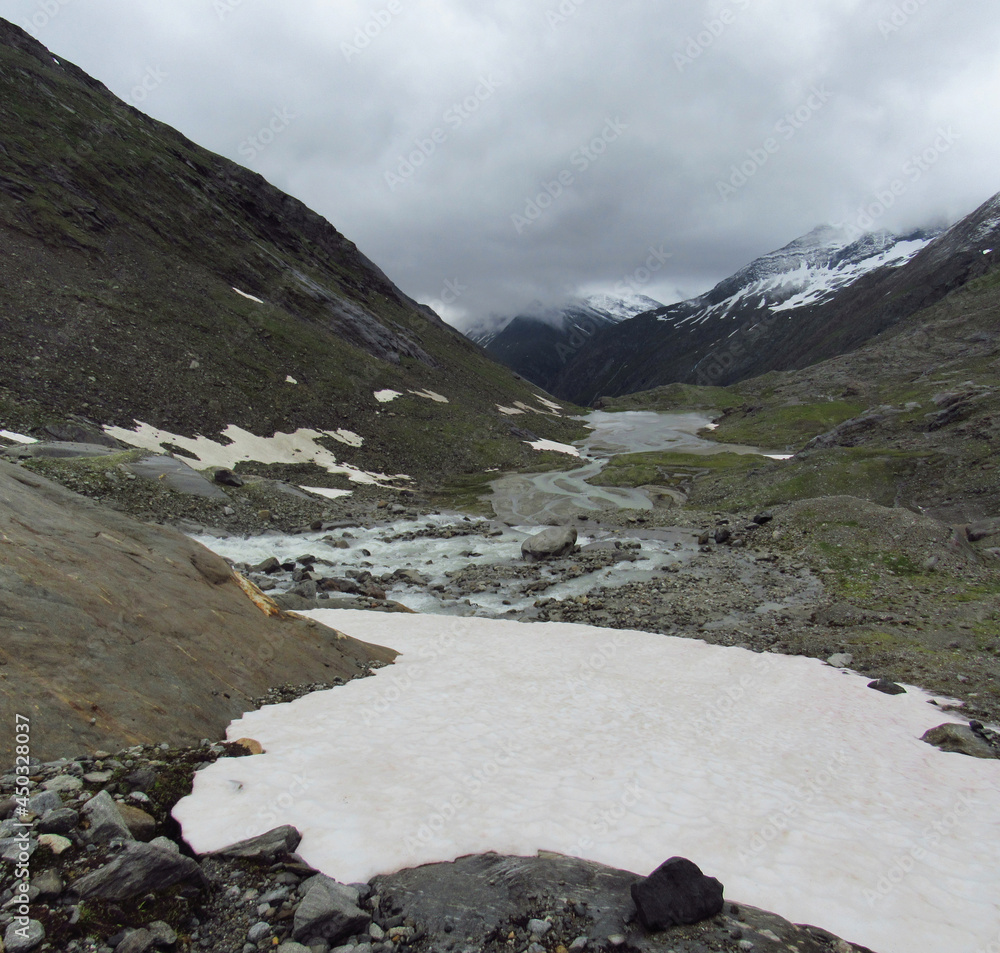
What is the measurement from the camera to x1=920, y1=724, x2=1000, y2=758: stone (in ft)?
39.7

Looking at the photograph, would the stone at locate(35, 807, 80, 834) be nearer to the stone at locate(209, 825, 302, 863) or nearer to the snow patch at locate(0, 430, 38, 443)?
the stone at locate(209, 825, 302, 863)

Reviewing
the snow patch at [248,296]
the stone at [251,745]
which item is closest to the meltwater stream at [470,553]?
the stone at [251,745]

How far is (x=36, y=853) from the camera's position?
527 cm

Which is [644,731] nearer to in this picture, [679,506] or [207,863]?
[207,863]

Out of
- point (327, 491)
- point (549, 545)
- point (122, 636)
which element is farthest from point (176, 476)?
point (122, 636)

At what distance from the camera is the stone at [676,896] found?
587cm

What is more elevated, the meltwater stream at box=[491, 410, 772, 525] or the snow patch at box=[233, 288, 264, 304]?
the snow patch at box=[233, 288, 264, 304]

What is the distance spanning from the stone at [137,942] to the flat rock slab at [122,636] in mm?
3857

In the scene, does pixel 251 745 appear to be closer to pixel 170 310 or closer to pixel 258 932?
pixel 258 932

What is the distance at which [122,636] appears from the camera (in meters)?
10.4

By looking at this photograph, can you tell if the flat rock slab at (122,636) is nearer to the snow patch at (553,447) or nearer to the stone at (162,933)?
the stone at (162,933)

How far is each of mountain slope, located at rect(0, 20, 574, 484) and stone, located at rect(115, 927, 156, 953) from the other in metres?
46.7

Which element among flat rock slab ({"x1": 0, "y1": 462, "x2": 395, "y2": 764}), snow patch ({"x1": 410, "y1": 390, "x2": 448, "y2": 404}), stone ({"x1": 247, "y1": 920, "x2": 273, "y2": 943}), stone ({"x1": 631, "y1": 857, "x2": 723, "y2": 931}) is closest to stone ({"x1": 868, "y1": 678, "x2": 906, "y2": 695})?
stone ({"x1": 631, "y1": 857, "x2": 723, "y2": 931})

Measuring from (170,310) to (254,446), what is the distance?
2898cm
